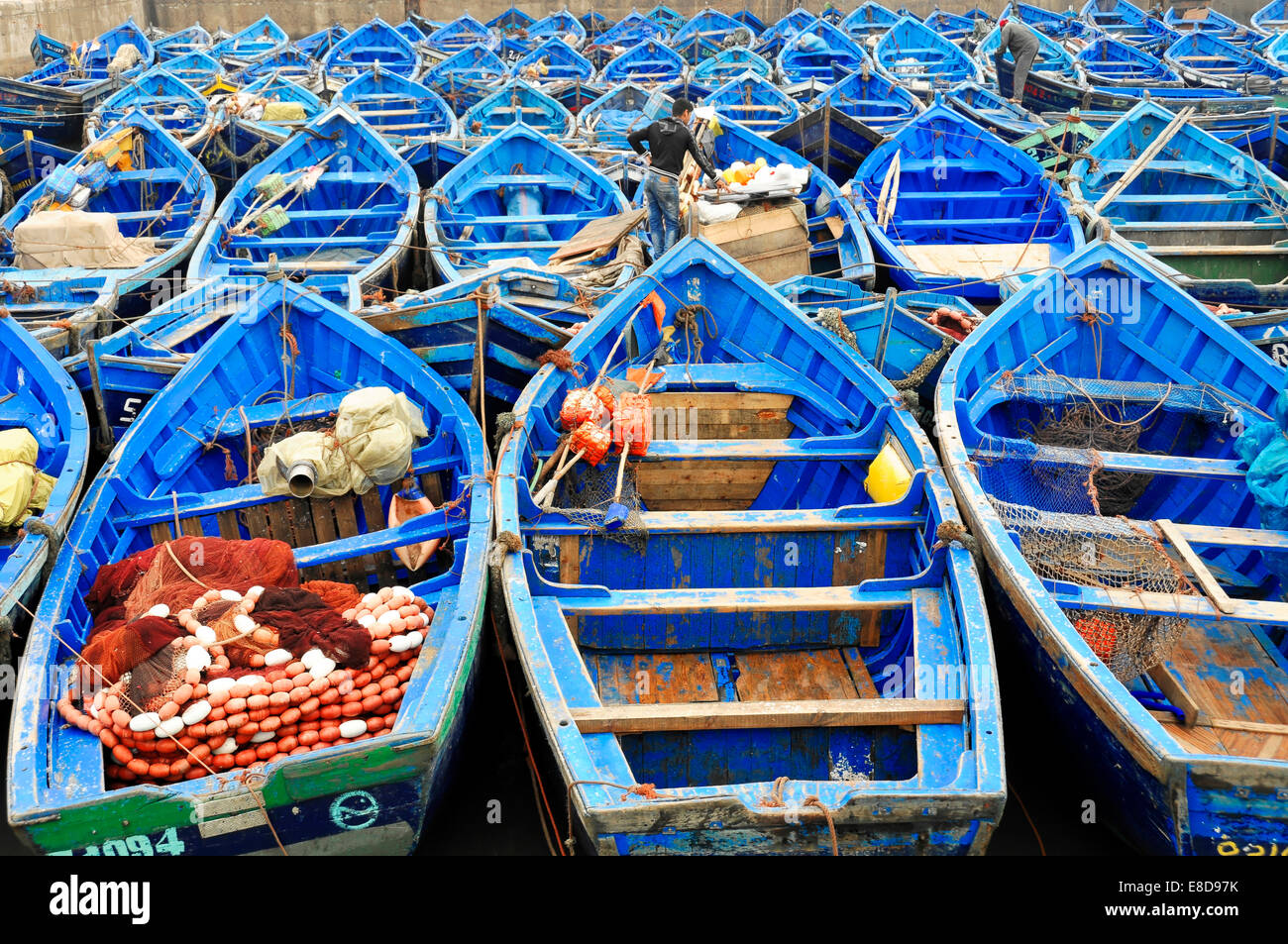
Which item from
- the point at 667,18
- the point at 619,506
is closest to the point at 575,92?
the point at 667,18

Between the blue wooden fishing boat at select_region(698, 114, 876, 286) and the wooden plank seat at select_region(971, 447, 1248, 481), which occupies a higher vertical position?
the blue wooden fishing boat at select_region(698, 114, 876, 286)

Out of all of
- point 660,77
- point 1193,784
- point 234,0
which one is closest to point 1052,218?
point 1193,784

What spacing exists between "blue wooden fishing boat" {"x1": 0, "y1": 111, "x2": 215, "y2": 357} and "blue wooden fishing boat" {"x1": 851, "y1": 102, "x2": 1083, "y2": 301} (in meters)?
7.10

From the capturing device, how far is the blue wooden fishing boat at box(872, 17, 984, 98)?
693 inches

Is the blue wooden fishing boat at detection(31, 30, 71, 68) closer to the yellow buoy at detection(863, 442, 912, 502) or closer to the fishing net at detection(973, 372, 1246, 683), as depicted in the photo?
the yellow buoy at detection(863, 442, 912, 502)

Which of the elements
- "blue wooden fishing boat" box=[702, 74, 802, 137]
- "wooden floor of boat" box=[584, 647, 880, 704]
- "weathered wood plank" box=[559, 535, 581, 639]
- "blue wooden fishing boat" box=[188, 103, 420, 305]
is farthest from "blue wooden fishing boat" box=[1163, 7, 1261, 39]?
"weathered wood plank" box=[559, 535, 581, 639]

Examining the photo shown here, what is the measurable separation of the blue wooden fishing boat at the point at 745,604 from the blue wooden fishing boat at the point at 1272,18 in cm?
2191

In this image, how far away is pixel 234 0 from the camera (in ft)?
85.0

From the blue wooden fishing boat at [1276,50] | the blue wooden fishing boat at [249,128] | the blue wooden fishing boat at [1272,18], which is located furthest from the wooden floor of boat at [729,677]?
the blue wooden fishing boat at [1272,18]

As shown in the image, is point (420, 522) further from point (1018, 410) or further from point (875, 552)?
point (1018, 410)

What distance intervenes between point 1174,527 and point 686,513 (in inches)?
109

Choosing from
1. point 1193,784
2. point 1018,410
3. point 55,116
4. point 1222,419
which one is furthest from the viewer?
point 55,116

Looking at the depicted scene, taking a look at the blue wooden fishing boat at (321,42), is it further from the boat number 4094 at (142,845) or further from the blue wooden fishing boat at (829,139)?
the boat number 4094 at (142,845)

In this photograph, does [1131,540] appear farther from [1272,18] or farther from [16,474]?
[1272,18]
